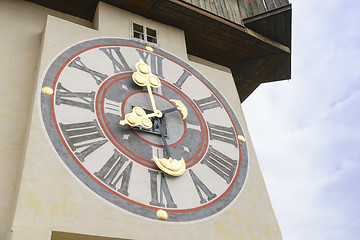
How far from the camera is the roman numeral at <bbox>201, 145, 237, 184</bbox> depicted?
6391mm

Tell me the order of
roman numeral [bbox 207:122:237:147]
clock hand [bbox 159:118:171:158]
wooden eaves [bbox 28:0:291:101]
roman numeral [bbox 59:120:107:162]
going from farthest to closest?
wooden eaves [bbox 28:0:291:101], roman numeral [bbox 207:122:237:147], clock hand [bbox 159:118:171:158], roman numeral [bbox 59:120:107:162]

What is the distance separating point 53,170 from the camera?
16.0 feet

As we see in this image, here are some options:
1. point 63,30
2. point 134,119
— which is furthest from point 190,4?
point 134,119

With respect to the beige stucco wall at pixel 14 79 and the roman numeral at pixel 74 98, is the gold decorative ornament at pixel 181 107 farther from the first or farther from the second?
the beige stucco wall at pixel 14 79

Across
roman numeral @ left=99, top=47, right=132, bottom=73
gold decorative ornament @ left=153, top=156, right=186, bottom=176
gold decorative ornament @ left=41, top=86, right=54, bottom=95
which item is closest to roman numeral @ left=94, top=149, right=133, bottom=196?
gold decorative ornament @ left=153, top=156, right=186, bottom=176

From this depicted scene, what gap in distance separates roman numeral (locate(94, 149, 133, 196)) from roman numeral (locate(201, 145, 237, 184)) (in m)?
1.36

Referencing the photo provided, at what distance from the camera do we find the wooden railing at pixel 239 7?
28.0 ft

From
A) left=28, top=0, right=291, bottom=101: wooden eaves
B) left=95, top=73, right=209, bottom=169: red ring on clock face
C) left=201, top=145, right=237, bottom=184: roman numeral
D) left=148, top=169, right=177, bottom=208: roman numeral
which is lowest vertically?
left=148, top=169, right=177, bottom=208: roman numeral

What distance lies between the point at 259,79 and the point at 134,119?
4.77 m

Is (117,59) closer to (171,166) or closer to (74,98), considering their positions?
(74,98)

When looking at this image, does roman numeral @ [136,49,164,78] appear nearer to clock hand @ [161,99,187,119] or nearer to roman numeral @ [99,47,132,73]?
roman numeral @ [99,47,132,73]

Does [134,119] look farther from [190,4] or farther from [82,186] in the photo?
[190,4]

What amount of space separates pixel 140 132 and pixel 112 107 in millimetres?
546

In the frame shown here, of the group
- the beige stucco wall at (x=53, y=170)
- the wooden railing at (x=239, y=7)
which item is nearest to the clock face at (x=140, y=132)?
the beige stucco wall at (x=53, y=170)
